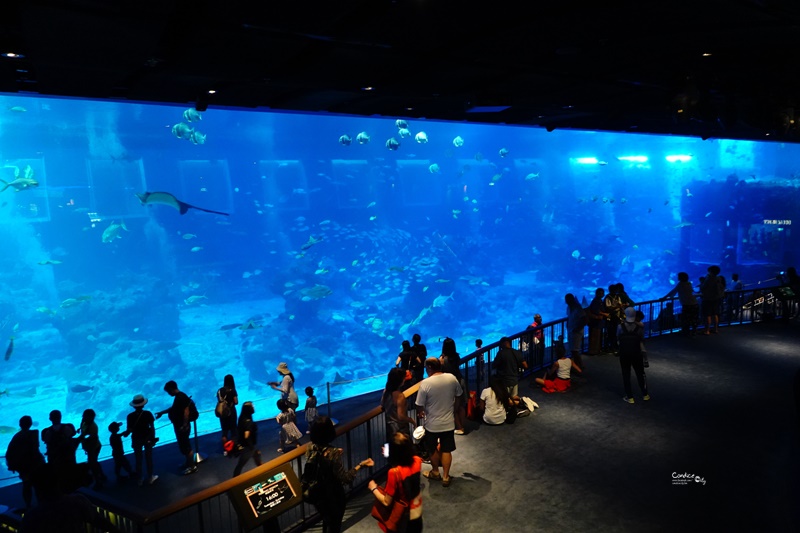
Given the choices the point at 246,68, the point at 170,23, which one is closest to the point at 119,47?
the point at 170,23

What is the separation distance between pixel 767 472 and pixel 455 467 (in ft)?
12.0

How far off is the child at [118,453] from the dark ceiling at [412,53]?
532cm

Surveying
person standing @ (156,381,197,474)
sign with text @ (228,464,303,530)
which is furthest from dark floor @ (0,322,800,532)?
sign with text @ (228,464,303,530)

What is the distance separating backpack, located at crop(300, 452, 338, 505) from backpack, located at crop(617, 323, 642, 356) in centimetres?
570

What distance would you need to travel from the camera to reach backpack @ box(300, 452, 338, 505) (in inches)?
145

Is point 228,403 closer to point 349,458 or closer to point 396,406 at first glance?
point 349,458

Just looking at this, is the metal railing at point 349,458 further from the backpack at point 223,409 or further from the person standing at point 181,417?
the backpack at point 223,409

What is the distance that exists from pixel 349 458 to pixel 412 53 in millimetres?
4967

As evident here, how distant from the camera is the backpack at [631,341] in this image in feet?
24.6

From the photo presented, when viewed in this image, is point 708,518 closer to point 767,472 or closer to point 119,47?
point 767,472

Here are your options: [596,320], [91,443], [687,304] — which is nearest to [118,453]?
[91,443]

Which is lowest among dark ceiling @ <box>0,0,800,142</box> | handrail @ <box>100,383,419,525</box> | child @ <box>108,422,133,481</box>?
child @ <box>108,422,133,481</box>

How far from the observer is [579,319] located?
375 inches

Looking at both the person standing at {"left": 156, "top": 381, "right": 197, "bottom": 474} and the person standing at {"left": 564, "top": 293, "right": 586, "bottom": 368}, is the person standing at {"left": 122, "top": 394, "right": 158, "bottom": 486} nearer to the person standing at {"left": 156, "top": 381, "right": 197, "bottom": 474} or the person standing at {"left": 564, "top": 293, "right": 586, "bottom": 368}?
the person standing at {"left": 156, "top": 381, "right": 197, "bottom": 474}
